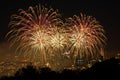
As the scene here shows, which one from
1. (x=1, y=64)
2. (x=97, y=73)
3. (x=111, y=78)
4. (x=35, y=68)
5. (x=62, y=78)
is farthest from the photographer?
(x=1, y=64)

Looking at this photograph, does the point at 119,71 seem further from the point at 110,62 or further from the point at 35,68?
the point at 35,68

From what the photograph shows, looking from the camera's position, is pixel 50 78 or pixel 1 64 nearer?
pixel 50 78

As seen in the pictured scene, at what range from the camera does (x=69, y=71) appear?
199 ft

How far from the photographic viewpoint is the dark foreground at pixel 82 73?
52062mm

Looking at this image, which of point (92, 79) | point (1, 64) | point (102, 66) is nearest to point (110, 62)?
point (102, 66)

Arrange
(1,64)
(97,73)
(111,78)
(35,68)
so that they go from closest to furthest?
1. (111,78)
2. (97,73)
3. (35,68)
4. (1,64)

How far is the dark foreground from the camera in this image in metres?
52.1

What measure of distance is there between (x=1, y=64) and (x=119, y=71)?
145987 mm

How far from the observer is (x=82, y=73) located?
59.6 metres

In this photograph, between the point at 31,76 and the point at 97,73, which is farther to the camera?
the point at 31,76

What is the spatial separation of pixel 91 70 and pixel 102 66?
201cm

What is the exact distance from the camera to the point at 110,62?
2248 inches

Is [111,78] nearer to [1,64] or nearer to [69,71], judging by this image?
[69,71]

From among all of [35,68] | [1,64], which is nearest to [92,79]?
[35,68]
